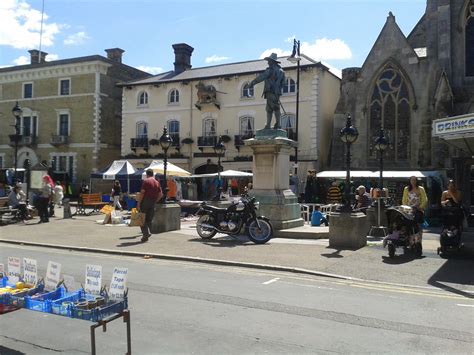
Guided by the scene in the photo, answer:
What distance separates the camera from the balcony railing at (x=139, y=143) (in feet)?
125

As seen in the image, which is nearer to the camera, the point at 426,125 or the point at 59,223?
the point at 59,223

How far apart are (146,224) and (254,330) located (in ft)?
28.0

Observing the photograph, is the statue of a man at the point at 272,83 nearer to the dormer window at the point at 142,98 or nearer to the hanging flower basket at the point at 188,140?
the hanging flower basket at the point at 188,140

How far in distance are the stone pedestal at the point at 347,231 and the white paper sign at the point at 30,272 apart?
27.7 ft

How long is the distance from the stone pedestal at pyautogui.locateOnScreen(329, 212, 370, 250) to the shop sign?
120 inches

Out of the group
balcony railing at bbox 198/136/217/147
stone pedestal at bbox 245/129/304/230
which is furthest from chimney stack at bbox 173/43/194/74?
stone pedestal at bbox 245/129/304/230

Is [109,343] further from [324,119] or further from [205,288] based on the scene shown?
[324,119]

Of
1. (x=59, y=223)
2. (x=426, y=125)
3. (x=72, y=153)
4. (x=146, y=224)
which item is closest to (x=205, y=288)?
(x=146, y=224)

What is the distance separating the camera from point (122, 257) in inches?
441

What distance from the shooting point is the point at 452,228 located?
35.8 ft

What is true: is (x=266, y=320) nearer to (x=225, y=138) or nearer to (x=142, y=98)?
(x=225, y=138)

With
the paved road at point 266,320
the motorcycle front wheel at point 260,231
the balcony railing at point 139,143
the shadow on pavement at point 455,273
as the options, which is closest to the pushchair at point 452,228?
the shadow on pavement at point 455,273

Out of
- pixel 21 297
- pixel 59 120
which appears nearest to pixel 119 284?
pixel 21 297

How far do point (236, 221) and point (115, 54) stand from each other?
3524 cm
